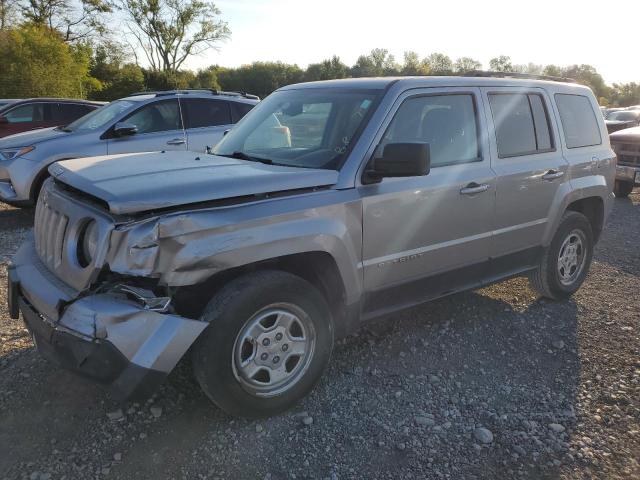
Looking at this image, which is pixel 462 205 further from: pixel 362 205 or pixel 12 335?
pixel 12 335

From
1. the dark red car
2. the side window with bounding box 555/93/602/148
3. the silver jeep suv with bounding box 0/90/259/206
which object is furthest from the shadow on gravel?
the dark red car

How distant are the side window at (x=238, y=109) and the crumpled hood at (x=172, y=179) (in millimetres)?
5282

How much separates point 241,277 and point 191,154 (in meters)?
1.40

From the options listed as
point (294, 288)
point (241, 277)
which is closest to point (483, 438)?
point (294, 288)

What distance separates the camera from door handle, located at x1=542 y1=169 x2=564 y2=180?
450 cm

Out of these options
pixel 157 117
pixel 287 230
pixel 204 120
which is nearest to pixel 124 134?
pixel 157 117

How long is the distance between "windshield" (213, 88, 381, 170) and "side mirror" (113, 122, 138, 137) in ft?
12.6

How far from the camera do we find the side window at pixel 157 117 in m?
8.02

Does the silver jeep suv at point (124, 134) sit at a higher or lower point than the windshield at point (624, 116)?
higher

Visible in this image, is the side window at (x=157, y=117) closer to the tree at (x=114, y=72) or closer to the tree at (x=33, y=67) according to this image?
the tree at (x=33, y=67)

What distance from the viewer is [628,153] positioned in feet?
35.4

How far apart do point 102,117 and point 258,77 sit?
162 feet

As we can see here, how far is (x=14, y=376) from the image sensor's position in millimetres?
3555

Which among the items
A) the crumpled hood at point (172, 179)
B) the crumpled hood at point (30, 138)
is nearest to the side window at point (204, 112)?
the crumpled hood at point (30, 138)
